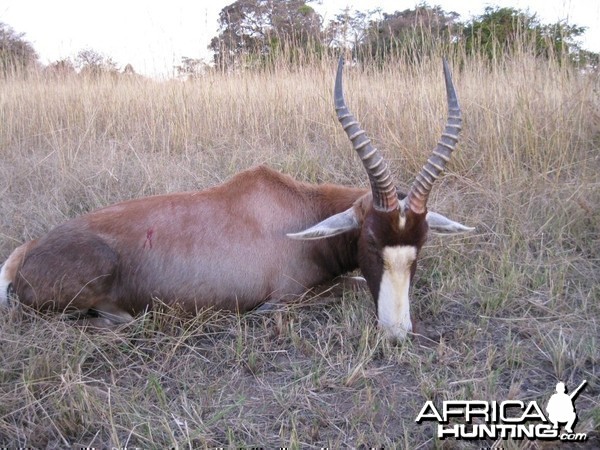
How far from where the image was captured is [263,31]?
10.3 meters

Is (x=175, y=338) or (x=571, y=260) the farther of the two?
(x=571, y=260)

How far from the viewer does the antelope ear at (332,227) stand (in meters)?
4.06

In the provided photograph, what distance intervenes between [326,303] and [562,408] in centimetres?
180

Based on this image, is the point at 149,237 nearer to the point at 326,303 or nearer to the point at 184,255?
the point at 184,255

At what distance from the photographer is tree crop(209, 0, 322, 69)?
379 inches

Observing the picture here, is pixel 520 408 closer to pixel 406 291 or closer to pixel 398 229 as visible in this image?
pixel 406 291

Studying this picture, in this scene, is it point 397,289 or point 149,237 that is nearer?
point 397,289

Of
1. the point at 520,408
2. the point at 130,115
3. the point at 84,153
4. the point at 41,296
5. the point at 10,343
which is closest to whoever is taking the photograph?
the point at 520,408

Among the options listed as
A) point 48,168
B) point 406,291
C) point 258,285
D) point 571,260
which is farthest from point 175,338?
point 48,168

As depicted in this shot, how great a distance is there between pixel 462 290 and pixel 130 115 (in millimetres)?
6219

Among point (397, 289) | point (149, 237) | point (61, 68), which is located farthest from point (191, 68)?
point (397, 289)

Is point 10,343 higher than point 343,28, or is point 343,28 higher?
point 343,28

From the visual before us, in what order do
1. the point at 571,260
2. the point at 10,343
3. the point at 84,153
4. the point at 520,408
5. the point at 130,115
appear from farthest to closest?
the point at 130,115 < the point at 84,153 < the point at 571,260 < the point at 10,343 < the point at 520,408

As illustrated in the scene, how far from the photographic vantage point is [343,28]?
852cm
